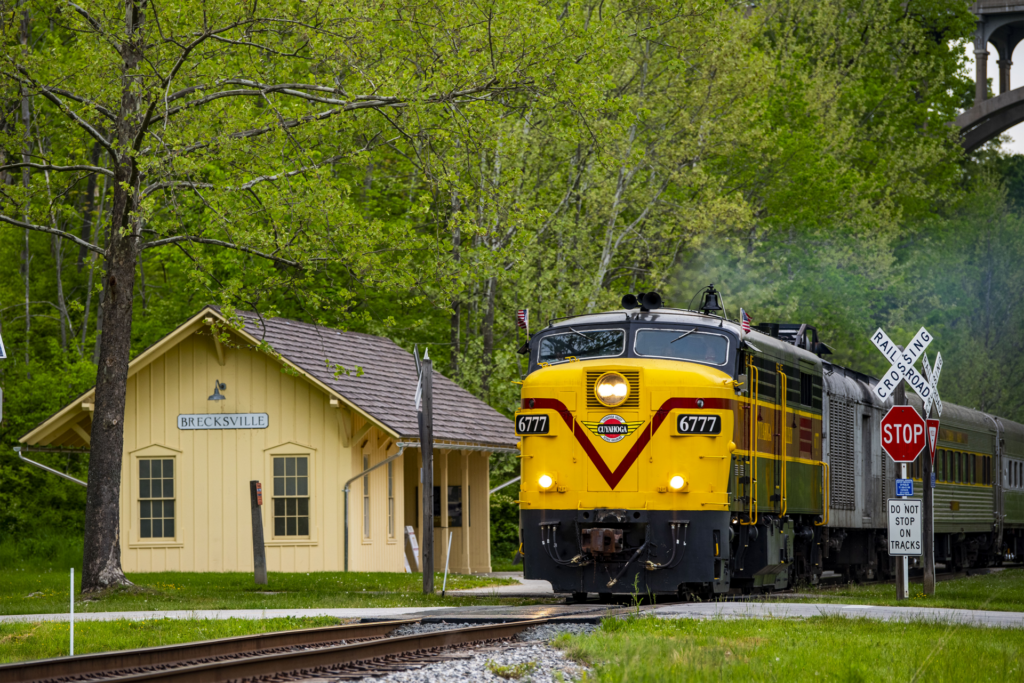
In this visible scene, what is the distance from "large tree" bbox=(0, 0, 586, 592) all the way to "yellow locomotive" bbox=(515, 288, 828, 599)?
4186 millimetres

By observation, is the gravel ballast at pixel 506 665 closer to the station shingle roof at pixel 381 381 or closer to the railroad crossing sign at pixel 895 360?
the railroad crossing sign at pixel 895 360

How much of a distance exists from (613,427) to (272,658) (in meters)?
6.96

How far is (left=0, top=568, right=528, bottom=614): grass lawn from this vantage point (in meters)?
18.2

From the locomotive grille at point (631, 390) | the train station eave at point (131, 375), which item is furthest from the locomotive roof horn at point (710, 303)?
→ the train station eave at point (131, 375)

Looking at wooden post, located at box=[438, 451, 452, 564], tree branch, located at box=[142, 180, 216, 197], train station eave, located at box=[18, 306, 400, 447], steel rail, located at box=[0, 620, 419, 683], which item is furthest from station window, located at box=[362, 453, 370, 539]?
steel rail, located at box=[0, 620, 419, 683]

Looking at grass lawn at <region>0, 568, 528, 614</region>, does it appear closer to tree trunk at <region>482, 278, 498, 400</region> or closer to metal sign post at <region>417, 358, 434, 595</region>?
metal sign post at <region>417, 358, 434, 595</region>

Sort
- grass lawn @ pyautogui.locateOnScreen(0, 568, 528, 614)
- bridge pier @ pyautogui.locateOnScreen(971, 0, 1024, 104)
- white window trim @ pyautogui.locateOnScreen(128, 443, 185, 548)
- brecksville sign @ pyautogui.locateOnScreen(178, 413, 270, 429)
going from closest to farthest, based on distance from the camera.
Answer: grass lawn @ pyautogui.locateOnScreen(0, 568, 528, 614) → brecksville sign @ pyautogui.locateOnScreen(178, 413, 270, 429) → white window trim @ pyautogui.locateOnScreen(128, 443, 185, 548) → bridge pier @ pyautogui.locateOnScreen(971, 0, 1024, 104)

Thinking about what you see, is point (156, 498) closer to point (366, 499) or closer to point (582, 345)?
point (366, 499)

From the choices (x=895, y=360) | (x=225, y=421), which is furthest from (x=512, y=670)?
(x=225, y=421)

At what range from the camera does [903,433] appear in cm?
1741

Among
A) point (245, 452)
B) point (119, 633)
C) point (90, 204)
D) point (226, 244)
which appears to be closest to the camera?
point (119, 633)

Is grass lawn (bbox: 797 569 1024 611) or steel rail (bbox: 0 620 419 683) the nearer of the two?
steel rail (bbox: 0 620 419 683)

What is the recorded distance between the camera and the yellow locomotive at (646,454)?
647 inches

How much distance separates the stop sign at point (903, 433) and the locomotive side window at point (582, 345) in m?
3.56
